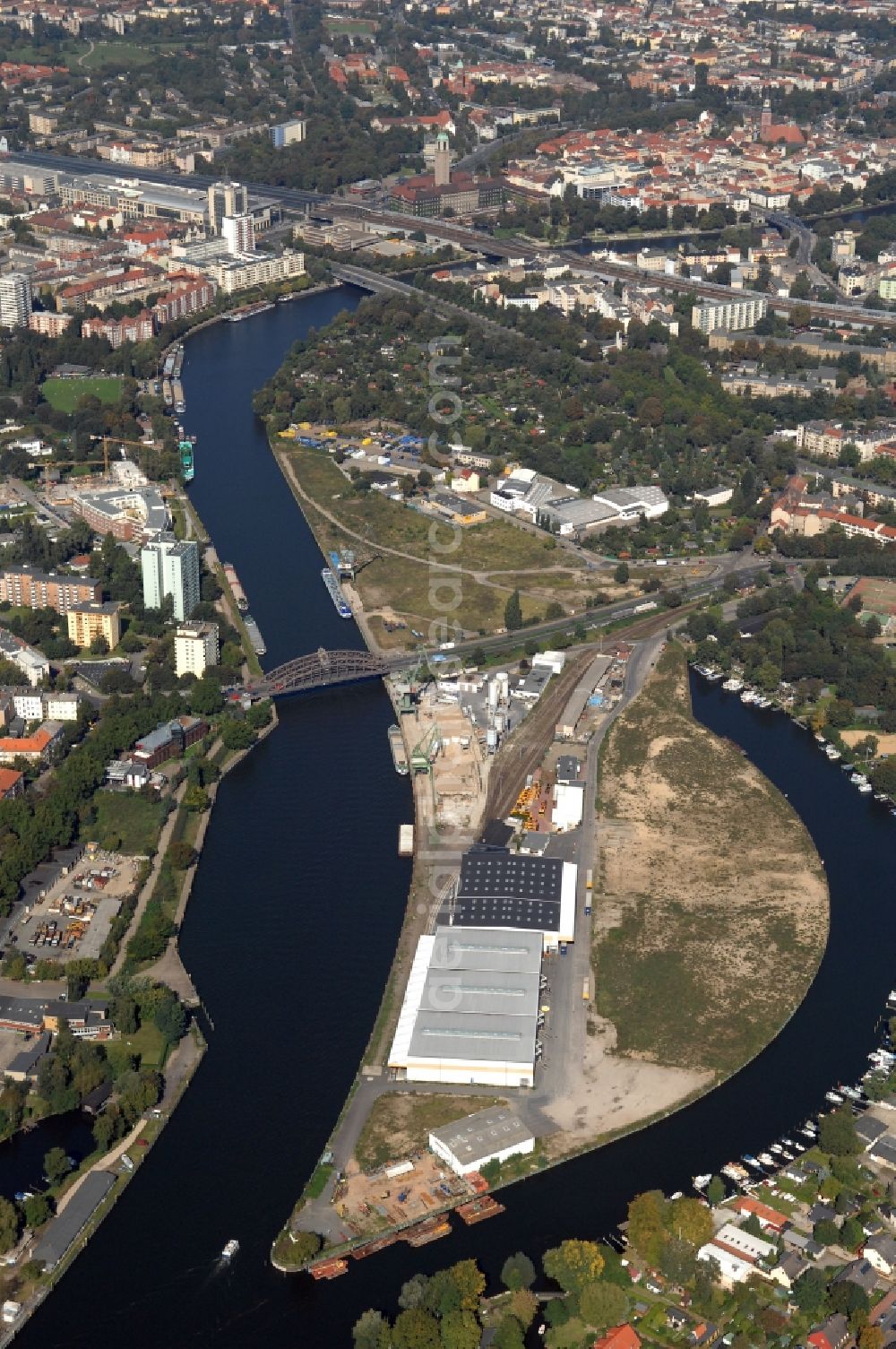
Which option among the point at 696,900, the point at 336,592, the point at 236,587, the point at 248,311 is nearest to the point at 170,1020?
the point at 696,900

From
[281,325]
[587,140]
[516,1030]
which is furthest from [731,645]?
[587,140]

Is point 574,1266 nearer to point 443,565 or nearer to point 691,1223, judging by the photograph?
point 691,1223

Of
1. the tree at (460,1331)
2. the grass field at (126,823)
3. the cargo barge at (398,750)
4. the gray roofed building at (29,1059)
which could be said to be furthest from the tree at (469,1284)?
the cargo barge at (398,750)

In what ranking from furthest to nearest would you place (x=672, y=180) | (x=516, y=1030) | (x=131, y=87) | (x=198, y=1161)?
(x=131, y=87)
(x=672, y=180)
(x=516, y=1030)
(x=198, y=1161)

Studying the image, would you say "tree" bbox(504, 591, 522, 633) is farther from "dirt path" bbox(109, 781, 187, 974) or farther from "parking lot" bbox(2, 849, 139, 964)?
"parking lot" bbox(2, 849, 139, 964)

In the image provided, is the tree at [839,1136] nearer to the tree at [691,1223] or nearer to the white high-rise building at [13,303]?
the tree at [691,1223]

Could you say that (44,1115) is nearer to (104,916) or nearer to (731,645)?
(104,916)
